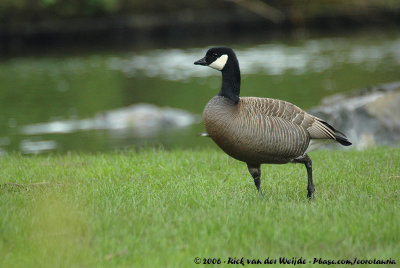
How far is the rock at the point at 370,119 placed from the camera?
42.9 feet

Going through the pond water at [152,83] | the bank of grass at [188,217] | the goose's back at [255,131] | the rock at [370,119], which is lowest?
the pond water at [152,83]

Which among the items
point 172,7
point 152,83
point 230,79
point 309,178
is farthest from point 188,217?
point 172,7

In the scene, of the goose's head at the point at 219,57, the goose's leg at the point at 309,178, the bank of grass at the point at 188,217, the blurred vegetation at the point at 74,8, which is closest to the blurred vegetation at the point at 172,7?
the blurred vegetation at the point at 74,8

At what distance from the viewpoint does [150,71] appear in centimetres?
3341

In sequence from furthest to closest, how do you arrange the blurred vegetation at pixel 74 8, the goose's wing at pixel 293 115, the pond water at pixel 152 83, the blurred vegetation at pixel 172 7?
the blurred vegetation at pixel 172 7, the blurred vegetation at pixel 74 8, the pond water at pixel 152 83, the goose's wing at pixel 293 115

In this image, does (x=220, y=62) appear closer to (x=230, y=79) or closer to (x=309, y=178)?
(x=230, y=79)

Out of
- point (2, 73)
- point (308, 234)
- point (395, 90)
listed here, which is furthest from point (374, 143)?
point (2, 73)

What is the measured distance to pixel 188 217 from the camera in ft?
19.4

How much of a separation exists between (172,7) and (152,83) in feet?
85.2

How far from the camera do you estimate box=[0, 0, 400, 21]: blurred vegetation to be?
48.0 meters

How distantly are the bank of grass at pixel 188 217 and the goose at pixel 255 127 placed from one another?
563mm

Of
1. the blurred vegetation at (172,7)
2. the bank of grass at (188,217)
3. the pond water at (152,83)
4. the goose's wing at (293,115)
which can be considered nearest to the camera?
the bank of grass at (188,217)

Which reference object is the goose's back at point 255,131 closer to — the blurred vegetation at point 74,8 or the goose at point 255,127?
the goose at point 255,127

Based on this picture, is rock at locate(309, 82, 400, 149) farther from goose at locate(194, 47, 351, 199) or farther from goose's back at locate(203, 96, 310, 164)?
goose's back at locate(203, 96, 310, 164)
